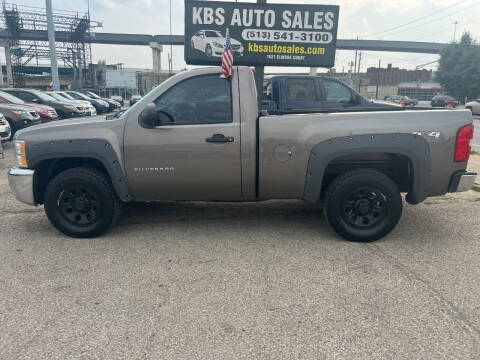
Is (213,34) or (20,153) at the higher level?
(213,34)

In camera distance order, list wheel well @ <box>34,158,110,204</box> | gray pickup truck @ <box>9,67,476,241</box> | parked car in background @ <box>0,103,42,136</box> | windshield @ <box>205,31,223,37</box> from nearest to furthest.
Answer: gray pickup truck @ <box>9,67,476,241</box>
wheel well @ <box>34,158,110,204</box>
windshield @ <box>205,31,223,37</box>
parked car in background @ <box>0,103,42,136</box>

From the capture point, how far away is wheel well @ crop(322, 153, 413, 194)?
414 centimetres

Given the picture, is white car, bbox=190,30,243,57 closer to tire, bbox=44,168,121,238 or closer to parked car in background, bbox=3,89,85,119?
tire, bbox=44,168,121,238

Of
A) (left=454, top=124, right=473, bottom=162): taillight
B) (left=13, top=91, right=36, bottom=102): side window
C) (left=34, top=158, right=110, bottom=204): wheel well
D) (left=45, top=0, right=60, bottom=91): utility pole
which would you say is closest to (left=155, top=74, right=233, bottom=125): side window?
(left=34, top=158, right=110, bottom=204): wheel well

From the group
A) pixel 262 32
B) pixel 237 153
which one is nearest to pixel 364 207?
pixel 237 153

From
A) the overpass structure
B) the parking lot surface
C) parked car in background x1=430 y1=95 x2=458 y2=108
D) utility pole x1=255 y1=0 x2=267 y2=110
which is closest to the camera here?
the parking lot surface

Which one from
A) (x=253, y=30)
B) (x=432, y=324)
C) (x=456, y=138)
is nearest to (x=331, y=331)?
(x=432, y=324)

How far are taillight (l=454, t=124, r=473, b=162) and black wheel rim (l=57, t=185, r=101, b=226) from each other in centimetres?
396

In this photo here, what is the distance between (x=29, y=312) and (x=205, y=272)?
144cm

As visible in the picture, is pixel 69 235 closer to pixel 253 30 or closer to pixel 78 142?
pixel 78 142

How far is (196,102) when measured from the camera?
405cm

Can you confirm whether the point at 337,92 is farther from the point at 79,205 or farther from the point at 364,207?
the point at 79,205

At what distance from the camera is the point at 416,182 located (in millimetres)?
3982

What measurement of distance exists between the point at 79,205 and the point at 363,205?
3.20 meters
